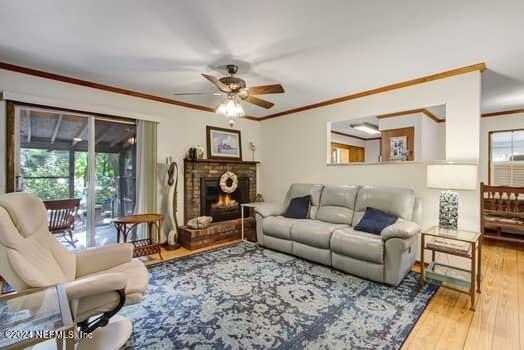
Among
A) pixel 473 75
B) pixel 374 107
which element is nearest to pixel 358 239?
pixel 374 107

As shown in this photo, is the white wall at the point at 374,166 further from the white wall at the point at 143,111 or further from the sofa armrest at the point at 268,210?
the sofa armrest at the point at 268,210

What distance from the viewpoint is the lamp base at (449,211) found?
2.69 m

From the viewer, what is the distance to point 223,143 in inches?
192

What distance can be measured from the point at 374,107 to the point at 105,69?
359cm

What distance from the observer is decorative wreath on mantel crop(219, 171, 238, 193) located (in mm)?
4648

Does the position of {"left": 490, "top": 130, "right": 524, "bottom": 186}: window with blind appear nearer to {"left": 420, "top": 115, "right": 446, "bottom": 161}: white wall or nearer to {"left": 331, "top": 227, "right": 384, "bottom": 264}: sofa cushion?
{"left": 420, "top": 115, "right": 446, "bottom": 161}: white wall

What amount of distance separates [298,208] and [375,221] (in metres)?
1.19

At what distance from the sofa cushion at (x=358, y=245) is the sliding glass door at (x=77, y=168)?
3.08 meters

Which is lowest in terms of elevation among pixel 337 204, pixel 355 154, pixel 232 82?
pixel 337 204

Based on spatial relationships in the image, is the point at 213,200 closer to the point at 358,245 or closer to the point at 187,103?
the point at 187,103

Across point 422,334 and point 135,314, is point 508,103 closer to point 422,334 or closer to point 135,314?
point 422,334

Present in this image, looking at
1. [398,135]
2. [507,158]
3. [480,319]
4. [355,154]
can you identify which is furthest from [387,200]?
[355,154]

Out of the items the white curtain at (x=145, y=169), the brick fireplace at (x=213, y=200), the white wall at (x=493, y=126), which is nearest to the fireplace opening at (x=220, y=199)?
the brick fireplace at (x=213, y=200)

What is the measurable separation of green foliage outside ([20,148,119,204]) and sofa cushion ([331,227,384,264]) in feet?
10.7
